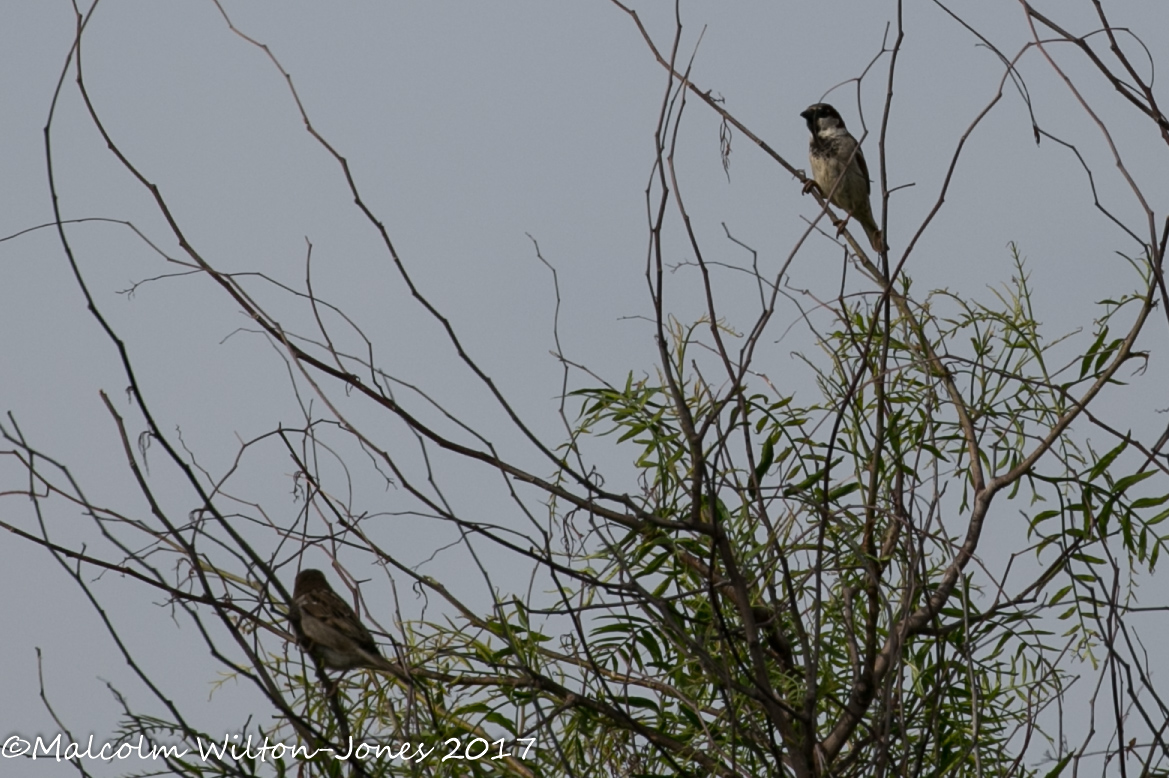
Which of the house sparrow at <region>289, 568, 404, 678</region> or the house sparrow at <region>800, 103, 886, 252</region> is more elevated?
the house sparrow at <region>800, 103, 886, 252</region>

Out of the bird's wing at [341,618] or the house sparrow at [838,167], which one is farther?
the house sparrow at [838,167]

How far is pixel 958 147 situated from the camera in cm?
179

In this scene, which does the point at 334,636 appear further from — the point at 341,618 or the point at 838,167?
the point at 838,167

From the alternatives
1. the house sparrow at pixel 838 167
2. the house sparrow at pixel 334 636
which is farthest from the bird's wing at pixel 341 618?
the house sparrow at pixel 838 167

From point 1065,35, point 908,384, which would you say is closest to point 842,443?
point 908,384

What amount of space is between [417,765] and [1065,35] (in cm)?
136

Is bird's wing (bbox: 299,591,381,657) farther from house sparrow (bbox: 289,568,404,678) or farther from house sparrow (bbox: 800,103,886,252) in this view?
house sparrow (bbox: 800,103,886,252)

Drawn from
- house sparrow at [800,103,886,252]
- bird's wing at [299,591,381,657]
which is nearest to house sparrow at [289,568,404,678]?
bird's wing at [299,591,381,657]

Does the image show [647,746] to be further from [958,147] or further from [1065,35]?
[1065,35]

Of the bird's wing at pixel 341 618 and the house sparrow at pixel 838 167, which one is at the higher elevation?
the house sparrow at pixel 838 167

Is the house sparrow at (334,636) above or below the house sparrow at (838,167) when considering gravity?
below

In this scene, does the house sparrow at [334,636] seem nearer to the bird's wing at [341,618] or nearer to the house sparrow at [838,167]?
the bird's wing at [341,618]

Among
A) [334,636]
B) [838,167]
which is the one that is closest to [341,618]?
[334,636]

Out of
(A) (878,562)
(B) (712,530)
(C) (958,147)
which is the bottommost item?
(B) (712,530)
